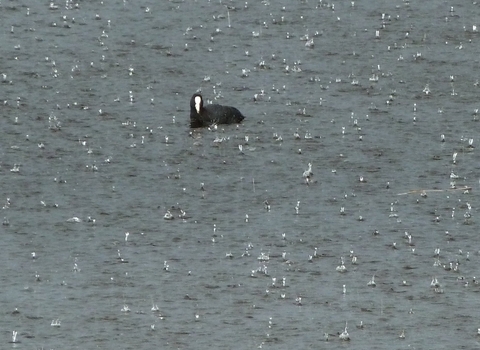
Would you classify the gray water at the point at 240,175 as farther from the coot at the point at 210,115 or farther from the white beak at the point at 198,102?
the white beak at the point at 198,102

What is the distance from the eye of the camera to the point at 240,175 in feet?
72.2

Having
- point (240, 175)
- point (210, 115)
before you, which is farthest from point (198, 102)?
point (240, 175)

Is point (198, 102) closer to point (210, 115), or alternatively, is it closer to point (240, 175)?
point (210, 115)

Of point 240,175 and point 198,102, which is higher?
point 198,102

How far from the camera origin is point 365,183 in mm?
21328

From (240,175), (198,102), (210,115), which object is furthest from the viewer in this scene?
(210,115)

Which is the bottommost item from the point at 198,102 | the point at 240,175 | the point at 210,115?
the point at 240,175

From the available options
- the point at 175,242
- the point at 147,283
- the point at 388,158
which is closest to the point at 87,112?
the point at 388,158

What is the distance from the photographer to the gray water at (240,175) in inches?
579

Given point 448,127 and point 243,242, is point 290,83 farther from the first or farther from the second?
point 243,242

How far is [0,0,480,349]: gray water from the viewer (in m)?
14.7

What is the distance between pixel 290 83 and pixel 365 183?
7.83 metres

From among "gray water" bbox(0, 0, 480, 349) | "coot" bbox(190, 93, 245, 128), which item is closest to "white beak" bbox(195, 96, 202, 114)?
"coot" bbox(190, 93, 245, 128)

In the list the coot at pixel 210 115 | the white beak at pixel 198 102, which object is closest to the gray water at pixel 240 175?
the coot at pixel 210 115
